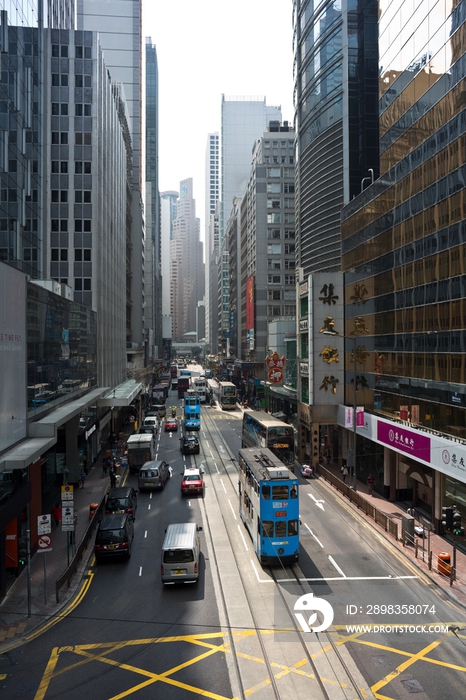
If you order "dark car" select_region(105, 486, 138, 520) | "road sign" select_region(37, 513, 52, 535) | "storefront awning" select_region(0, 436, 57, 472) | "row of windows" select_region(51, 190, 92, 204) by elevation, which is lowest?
"dark car" select_region(105, 486, 138, 520)

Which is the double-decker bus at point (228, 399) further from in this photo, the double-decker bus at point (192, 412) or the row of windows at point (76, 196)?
the row of windows at point (76, 196)

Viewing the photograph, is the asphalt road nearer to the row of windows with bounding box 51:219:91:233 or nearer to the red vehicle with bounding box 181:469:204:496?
the red vehicle with bounding box 181:469:204:496

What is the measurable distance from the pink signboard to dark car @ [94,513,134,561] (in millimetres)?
14944

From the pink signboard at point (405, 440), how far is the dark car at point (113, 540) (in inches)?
588

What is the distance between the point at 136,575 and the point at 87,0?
115833 millimetres

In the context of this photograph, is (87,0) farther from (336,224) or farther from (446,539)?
(446,539)

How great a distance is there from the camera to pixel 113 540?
2252cm

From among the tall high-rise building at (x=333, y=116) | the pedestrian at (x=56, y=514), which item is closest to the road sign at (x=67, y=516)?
the pedestrian at (x=56, y=514)

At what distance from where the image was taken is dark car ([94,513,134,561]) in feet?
73.3

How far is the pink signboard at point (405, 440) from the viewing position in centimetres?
2605

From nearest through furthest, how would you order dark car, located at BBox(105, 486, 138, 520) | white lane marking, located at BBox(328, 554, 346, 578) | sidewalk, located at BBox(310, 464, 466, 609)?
1. sidewalk, located at BBox(310, 464, 466, 609)
2. white lane marking, located at BBox(328, 554, 346, 578)
3. dark car, located at BBox(105, 486, 138, 520)

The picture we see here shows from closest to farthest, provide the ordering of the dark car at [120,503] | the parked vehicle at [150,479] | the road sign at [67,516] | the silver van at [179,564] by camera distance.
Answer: the silver van at [179,564] → the road sign at [67,516] → the dark car at [120,503] → the parked vehicle at [150,479]

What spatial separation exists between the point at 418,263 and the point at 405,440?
9754 mm

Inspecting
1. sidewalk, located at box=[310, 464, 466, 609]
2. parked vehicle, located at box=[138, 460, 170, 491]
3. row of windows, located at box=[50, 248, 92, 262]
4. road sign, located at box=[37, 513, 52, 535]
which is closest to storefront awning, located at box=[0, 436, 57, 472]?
road sign, located at box=[37, 513, 52, 535]
